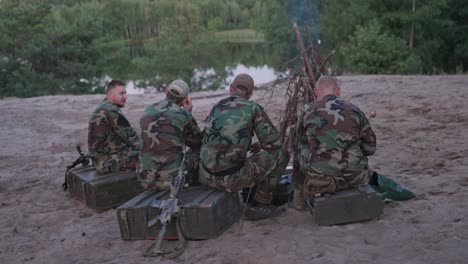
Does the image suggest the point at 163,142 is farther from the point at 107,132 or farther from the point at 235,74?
the point at 235,74

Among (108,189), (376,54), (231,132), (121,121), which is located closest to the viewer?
(231,132)

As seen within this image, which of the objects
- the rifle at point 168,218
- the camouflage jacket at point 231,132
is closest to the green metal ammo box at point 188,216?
the rifle at point 168,218

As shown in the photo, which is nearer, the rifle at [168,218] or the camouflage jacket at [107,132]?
the rifle at [168,218]

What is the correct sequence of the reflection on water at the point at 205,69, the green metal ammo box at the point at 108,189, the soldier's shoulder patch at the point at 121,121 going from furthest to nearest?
the reflection on water at the point at 205,69 < the soldier's shoulder patch at the point at 121,121 < the green metal ammo box at the point at 108,189

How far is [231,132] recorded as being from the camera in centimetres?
457

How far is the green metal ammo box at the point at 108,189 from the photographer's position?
5410 millimetres

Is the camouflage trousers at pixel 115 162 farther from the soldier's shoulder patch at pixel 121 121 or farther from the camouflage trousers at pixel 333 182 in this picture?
the camouflage trousers at pixel 333 182

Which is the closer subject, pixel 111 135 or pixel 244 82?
pixel 244 82

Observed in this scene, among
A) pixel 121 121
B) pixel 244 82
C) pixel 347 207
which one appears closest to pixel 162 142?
pixel 244 82

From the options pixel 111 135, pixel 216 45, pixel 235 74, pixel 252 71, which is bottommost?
pixel 235 74

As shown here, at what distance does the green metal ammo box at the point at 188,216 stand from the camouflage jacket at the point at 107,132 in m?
1.18

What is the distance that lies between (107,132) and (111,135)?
6cm

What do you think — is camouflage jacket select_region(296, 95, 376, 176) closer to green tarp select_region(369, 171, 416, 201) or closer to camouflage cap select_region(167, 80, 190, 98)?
green tarp select_region(369, 171, 416, 201)

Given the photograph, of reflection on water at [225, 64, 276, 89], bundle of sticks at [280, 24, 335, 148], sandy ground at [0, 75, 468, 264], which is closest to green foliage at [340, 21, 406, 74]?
reflection on water at [225, 64, 276, 89]
